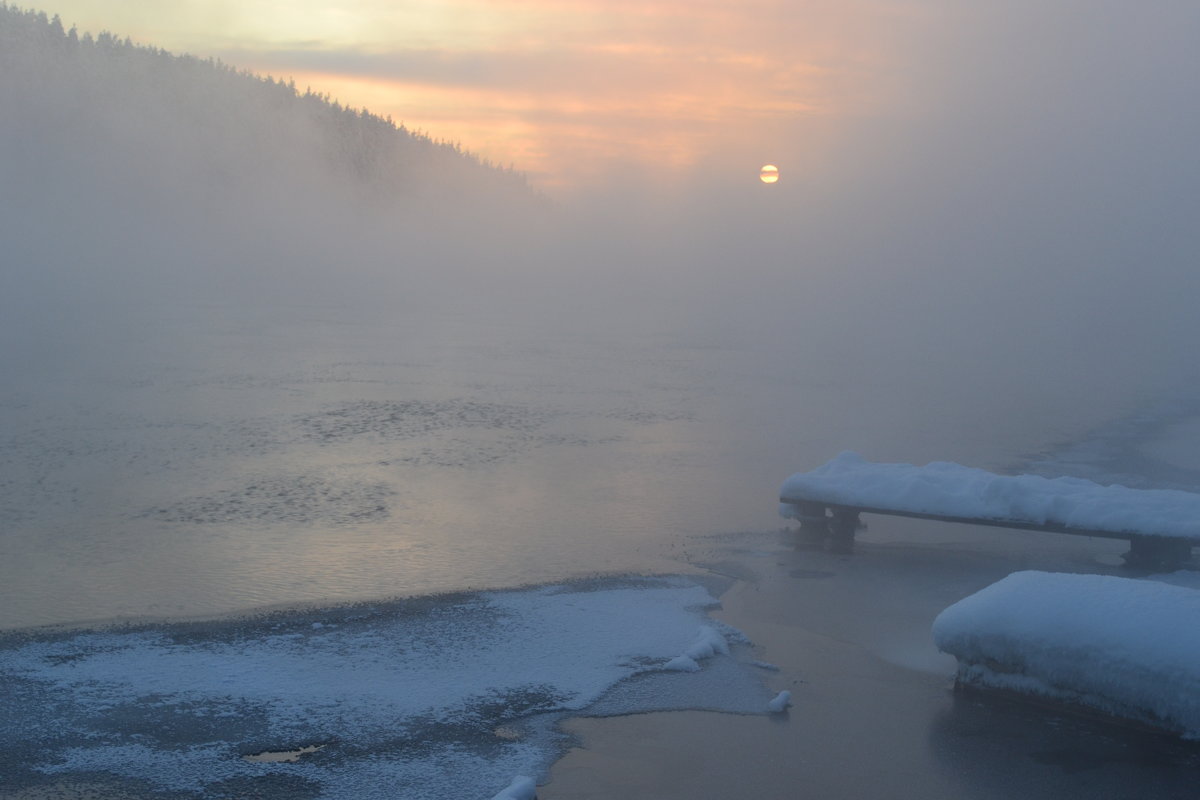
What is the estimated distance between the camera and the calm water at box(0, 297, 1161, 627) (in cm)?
888

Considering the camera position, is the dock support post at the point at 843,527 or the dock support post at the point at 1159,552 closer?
the dock support post at the point at 1159,552

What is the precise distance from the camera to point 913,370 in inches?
1123

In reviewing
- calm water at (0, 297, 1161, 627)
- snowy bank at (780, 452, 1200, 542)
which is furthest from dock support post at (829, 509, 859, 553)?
calm water at (0, 297, 1161, 627)

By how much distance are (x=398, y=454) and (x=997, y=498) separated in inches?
298

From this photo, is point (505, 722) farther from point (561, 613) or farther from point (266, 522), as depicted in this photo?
point (266, 522)

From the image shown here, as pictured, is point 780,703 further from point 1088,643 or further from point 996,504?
point 996,504

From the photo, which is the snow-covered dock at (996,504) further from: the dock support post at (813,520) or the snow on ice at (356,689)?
the snow on ice at (356,689)

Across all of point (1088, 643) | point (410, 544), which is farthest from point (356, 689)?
point (1088, 643)

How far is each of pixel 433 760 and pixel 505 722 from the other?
0.61 metres

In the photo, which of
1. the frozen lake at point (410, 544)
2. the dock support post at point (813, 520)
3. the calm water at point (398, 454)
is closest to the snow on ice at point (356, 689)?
the frozen lake at point (410, 544)

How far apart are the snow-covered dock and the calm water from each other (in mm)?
895

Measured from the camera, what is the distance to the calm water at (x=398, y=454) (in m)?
8.88

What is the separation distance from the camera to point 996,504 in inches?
378

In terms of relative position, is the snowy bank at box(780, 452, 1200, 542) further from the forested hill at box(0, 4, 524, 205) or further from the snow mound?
the forested hill at box(0, 4, 524, 205)
